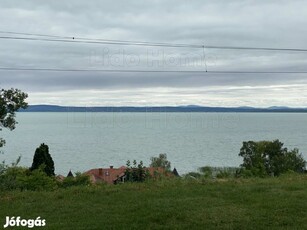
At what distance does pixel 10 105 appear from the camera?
13.8 meters

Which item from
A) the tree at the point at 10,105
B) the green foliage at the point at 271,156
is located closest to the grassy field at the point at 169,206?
the tree at the point at 10,105

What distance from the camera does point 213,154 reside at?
62.2 m

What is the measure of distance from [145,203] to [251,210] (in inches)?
74.1

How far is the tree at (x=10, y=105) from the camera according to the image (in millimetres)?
13469

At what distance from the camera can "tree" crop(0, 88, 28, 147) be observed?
13469mm

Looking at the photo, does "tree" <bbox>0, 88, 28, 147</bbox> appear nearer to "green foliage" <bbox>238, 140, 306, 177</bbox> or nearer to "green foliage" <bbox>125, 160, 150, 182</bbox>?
"green foliage" <bbox>125, 160, 150, 182</bbox>

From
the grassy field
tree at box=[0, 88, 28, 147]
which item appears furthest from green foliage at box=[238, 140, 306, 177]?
the grassy field

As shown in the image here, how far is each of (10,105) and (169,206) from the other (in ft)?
28.5

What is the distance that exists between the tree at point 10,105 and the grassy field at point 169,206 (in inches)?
213

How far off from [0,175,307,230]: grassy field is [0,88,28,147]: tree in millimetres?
5414

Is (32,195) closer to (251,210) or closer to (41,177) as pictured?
(251,210)

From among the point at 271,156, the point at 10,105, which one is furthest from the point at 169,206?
the point at 271,156

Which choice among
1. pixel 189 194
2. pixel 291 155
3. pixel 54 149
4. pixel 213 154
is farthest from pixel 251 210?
pixel 54 149

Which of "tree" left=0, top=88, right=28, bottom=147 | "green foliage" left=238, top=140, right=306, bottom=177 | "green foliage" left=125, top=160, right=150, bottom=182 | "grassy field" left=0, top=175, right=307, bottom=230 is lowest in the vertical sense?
"green foliage" left=238, top=140, right=306, bottom=177
